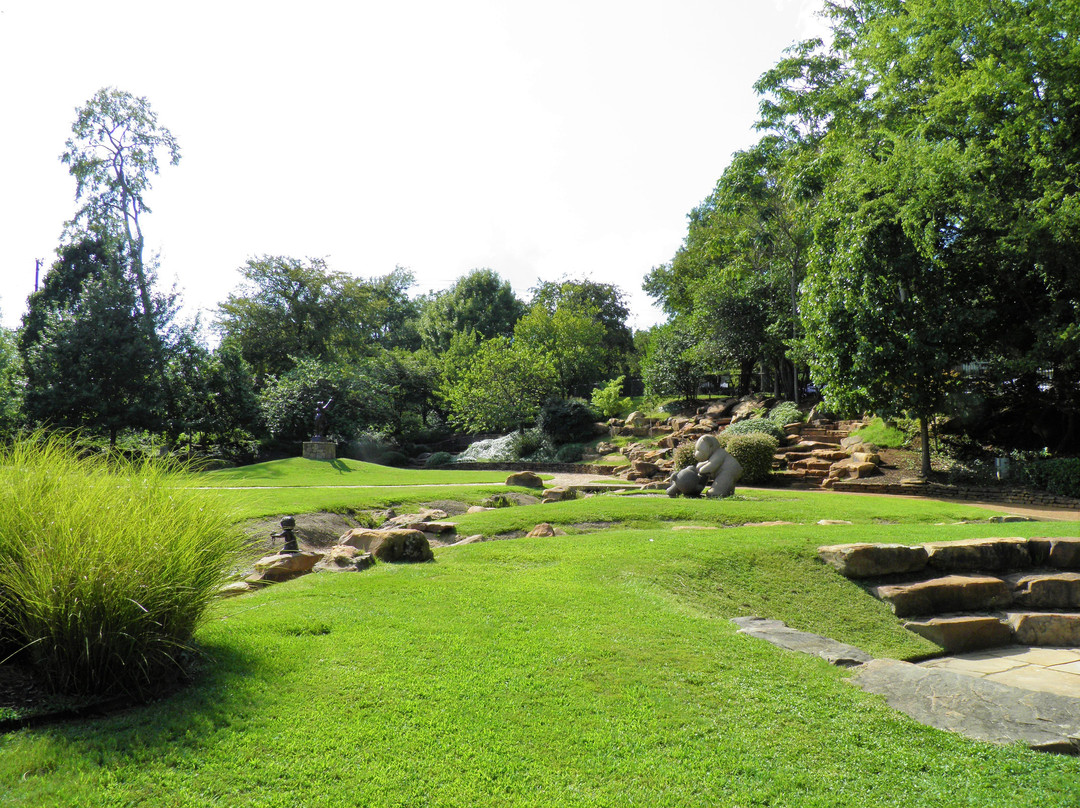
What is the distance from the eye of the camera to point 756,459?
16109mm

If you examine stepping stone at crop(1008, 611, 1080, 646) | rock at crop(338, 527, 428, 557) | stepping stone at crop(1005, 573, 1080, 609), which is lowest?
stepping stone at crop(1008, 611, 1080, 646)

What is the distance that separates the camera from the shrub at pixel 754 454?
16094 mm

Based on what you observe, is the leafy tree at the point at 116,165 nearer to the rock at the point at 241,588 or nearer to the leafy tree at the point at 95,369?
the leafy tree at the point at 95,369

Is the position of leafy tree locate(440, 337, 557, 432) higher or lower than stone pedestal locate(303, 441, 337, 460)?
higher

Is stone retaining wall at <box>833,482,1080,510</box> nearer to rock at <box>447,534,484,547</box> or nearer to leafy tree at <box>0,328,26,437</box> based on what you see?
rock at <box>447,534,484,547</box>

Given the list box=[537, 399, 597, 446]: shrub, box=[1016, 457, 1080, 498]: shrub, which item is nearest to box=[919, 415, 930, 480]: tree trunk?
box=[1016, 457, 1080, 498]: shrub

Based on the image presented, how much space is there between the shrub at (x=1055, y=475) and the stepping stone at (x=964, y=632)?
929 centimetres

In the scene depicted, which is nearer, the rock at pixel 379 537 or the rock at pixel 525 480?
the rock at pixel 379 537

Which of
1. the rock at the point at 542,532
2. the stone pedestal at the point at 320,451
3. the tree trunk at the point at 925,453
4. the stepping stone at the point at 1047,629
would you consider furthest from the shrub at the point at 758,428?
the stepping stone at the point at 1047,629

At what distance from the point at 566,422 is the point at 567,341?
370 inches

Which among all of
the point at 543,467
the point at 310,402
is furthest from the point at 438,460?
the point at 310,402

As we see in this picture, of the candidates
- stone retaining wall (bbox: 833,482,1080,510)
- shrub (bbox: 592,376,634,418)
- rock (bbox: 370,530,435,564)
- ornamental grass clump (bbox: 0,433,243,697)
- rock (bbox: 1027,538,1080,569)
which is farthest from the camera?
shrub (bbox: 592,376,634,418)

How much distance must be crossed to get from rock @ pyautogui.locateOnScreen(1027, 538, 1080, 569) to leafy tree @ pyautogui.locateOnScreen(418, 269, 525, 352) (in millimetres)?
37425

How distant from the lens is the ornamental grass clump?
125 inches
